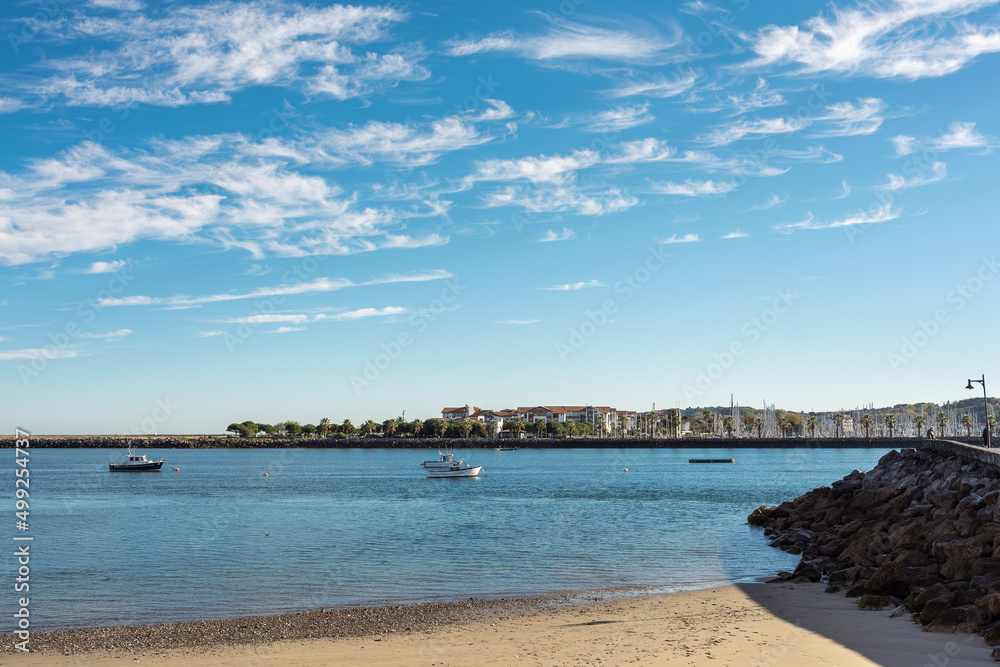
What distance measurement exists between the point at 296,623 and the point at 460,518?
2597cm

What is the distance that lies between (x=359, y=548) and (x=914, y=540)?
2094 centimetres

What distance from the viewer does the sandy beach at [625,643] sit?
14.3 metres

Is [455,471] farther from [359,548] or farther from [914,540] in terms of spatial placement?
[914,540]

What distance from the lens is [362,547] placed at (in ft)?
105

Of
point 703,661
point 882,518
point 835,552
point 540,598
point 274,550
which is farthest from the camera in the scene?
point 274,550

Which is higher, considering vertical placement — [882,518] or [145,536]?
[882,518]

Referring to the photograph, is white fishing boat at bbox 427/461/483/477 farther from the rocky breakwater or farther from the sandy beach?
the sandy beach

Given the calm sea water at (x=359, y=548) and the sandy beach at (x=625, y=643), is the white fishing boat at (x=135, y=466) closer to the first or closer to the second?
the calm sea water at (x=359, y=548)

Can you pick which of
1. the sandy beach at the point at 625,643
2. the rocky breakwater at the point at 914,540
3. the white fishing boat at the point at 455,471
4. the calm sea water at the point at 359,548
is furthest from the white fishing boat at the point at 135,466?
the sandy beach at the point at 625,643

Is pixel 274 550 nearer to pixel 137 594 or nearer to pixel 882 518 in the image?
pixel 137 594

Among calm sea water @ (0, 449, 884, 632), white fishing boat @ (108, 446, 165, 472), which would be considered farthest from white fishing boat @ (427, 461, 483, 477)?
white fishing boat @ (108, 446, 165, 472)

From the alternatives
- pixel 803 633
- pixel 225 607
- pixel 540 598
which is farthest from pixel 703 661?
pixel 225 607

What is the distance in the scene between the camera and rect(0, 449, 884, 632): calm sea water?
72.8ft

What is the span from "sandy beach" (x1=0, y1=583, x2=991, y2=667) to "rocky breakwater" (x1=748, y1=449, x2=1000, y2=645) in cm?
71
